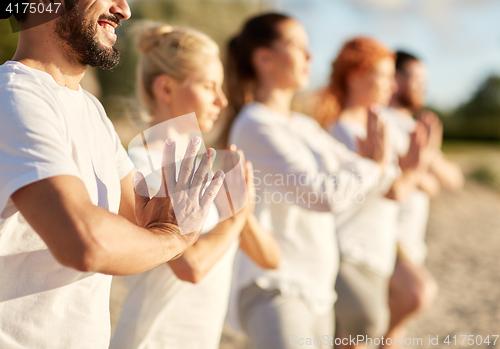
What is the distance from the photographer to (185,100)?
2.23 metres

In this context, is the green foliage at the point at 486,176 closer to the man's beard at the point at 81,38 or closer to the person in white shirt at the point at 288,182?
the person in white shirt at the point at 288,182

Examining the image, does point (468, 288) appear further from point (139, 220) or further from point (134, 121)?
point (139, 220)

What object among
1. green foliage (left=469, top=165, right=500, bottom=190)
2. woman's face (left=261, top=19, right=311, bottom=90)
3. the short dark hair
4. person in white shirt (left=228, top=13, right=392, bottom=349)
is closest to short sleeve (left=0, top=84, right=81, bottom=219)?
person in white shirt (left=228, top=13, right=392, bottom=349)

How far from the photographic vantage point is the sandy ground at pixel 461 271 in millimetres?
5535

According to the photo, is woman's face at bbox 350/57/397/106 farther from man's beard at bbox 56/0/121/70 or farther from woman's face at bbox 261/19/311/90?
man's beard at bbox 56/0/121/70

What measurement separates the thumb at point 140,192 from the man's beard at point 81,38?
37 cm

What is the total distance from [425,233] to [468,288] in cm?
288

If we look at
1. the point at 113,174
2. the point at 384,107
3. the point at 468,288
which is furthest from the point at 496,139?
the point at 113,174

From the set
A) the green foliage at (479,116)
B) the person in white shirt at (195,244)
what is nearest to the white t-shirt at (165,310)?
the person in white shirt at (195,244)

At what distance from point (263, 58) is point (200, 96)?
878mm

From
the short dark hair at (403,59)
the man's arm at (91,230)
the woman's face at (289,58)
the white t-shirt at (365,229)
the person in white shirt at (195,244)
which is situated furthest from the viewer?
the short dark hair at (403,59)

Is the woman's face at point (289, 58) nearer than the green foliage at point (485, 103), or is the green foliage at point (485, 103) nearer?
the woman's face at point (289, 58)

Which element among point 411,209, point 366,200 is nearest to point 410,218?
point 411,209

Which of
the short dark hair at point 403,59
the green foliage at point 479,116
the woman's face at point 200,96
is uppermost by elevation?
the woman's face at point 200,96
